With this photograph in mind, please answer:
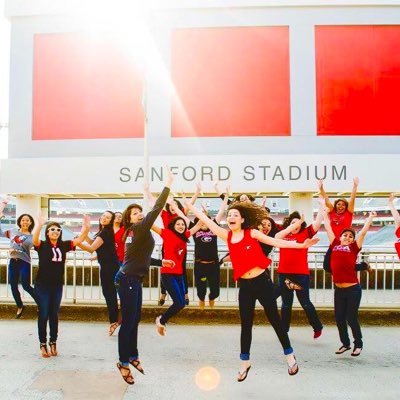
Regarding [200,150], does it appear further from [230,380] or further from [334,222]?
[230,380]

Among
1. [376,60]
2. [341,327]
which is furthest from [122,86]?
[341,327]

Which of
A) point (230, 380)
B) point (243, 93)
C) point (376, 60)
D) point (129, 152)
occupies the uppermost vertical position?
point (376, 60)

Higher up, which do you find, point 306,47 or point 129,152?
point 306,47

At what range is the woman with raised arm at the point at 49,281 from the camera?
6.16 m

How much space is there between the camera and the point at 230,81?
51.0ft

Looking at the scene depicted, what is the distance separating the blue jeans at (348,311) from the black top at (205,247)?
110 inches

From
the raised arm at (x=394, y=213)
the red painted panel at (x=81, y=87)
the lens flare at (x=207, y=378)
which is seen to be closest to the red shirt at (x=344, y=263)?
the raised arm at (x=394, y=213)

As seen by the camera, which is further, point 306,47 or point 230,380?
point 306,47

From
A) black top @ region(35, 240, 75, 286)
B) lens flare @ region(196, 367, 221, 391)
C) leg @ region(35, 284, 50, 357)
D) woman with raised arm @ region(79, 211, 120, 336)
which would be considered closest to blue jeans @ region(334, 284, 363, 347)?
lens flare @ region(196, 367, 221, 391)

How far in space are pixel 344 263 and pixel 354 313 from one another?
66 centimetres

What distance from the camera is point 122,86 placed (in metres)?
15.8

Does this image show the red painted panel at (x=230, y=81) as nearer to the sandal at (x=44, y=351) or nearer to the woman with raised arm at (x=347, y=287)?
the woman with raised arm at (x=347, y=287)

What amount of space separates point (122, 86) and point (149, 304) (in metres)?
8.88

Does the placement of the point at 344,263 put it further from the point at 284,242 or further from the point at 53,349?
the point at 53,349
